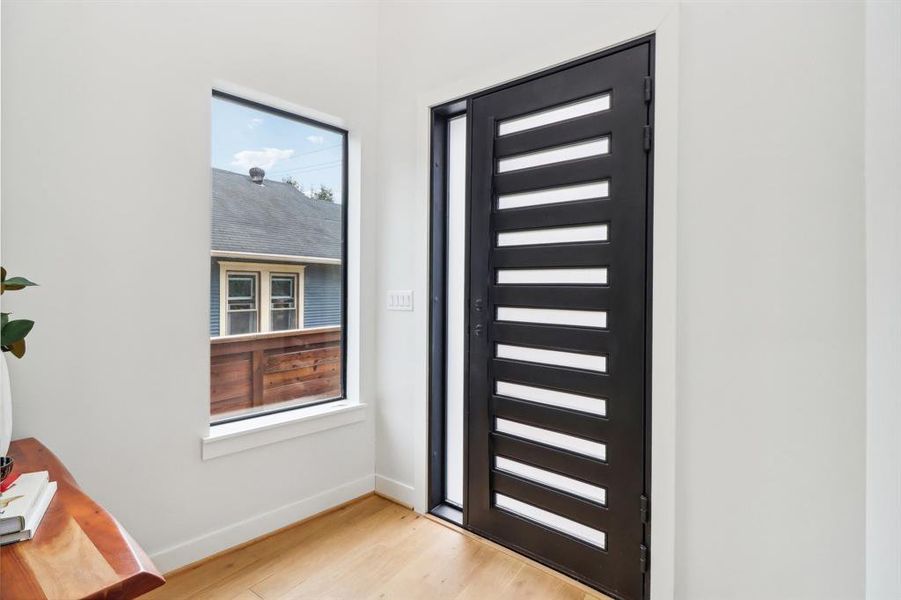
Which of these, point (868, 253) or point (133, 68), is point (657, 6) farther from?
point (133, 68)

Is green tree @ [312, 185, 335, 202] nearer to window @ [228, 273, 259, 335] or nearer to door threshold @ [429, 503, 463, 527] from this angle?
window @ [228, 273, 259, 335]

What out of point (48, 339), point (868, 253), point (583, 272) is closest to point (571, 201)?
point (583, 272)

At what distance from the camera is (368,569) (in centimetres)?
184

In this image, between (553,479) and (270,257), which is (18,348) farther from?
(553,479)

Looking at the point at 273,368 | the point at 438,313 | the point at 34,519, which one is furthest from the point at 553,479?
the point at 34,519

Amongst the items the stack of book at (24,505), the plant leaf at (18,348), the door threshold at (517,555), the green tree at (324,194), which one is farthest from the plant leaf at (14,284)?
the door threshold at (517,555)

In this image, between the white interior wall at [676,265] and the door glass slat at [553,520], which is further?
the door glass slat at [553,520]

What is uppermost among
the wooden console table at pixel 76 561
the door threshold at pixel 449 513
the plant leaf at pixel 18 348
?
the plant leaf at pixel 18 348

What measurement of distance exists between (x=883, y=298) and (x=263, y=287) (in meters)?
2.28

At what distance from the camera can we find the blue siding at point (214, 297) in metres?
1.97

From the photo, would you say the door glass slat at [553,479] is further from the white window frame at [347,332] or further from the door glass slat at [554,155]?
the door glass slat at [554,155]

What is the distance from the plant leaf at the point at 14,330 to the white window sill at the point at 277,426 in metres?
0.92

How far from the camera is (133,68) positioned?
1689mm

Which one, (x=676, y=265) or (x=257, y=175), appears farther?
(x=257, y=175)
